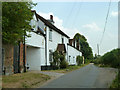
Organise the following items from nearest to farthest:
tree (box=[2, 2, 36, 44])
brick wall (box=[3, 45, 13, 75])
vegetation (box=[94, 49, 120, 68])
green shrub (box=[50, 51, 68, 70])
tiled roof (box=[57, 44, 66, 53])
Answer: vegetation (box=[94, 49, 120, 68]), tree (box=[2, 2, 36, 44]), brick wall (box=[3, 45, 13, 75]), green shrub (box=[50, 51, 68, 70]), tiled roof (box=[57, 44, 66, 53])

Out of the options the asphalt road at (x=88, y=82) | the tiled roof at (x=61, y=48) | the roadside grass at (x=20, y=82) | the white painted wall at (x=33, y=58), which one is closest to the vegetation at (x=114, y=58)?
the asphalt road at (x=88, y=82)

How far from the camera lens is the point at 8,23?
9.98 meters

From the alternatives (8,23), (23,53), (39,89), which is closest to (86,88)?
(39,89)

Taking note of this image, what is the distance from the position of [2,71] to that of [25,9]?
16.0 feet

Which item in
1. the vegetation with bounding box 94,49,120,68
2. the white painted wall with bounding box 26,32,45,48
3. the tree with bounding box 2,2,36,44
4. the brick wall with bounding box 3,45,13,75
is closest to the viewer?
the vegetation with bounding box 94,49,120,68

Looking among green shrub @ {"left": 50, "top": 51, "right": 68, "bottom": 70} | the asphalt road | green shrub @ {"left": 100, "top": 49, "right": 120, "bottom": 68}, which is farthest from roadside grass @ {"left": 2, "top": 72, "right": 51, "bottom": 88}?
green shrub @ {"left": 50, "top": 51, "right": 68, "bottom": 70}

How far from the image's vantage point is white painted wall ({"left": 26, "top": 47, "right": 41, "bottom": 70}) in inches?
774

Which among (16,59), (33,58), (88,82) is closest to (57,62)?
(33,58)

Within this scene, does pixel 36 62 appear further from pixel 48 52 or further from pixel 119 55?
pixel 119 55

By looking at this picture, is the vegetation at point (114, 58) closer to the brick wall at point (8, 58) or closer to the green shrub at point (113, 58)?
the green shrub at point (113, 58)

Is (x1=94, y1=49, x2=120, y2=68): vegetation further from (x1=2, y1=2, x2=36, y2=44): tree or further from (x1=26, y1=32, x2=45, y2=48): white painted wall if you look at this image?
(x1=26, y1=32, x2=45, y2=48): white painted wall

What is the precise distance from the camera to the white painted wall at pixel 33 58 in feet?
64.5

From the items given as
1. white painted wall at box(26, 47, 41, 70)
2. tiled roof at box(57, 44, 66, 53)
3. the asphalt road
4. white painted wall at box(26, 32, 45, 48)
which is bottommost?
the asphalt road

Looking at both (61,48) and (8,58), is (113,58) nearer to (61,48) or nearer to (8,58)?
(8,58)
